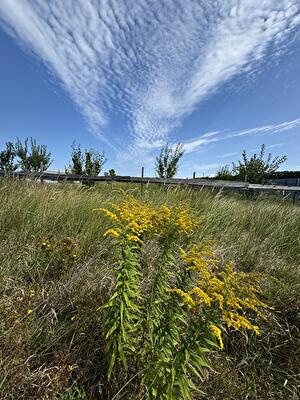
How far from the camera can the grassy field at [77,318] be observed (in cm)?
160

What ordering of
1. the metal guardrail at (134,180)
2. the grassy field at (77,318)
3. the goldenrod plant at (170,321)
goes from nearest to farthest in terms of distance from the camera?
the goldenrod plant at (170,321) → the grassy field at (77,318) → the metal guardrail at (134,180)

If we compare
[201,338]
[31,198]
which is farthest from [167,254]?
[31,198]

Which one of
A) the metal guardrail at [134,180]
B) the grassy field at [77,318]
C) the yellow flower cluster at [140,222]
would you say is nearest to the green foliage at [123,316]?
the yellow flower cluster at [140,222]

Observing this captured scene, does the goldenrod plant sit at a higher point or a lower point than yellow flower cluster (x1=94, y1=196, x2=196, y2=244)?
lower

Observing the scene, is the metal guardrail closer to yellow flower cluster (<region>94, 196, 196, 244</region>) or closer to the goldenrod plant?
yellow flower cluster (<region>94, 196, 196, 244</region>)

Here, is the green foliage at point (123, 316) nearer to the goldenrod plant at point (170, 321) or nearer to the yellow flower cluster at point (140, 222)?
the goldenrod plant at point (170, 321)

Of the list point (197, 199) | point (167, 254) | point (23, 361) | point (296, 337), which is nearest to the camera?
point (23, 361)

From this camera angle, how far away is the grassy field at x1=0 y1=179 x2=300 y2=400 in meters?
1.60

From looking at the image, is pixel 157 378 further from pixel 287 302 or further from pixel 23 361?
pixel 287 302

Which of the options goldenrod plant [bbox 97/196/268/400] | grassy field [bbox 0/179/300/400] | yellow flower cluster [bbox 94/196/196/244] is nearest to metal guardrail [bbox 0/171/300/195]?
grassy field [bbox 0/179/300/400]

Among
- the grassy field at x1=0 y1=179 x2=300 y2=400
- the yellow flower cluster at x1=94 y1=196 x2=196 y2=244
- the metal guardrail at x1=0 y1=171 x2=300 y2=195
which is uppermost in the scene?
the metal guardrail at x1=0 y1=171 x2=300 y2=195

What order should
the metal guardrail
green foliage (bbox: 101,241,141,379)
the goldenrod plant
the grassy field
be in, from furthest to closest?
the metal guardrail → the grassy field → green foliage (bbox: 101,241,141,379) → the goldenrod plant

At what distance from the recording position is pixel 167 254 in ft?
5.84

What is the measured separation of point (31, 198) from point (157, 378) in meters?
2.99
